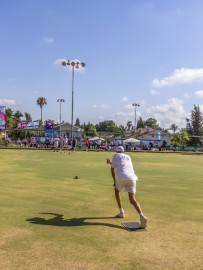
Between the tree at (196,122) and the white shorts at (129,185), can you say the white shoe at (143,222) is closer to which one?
the white shorts at (129,185)

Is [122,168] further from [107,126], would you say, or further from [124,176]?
[107,126]

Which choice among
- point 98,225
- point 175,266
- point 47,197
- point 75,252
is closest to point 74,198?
point 47,197

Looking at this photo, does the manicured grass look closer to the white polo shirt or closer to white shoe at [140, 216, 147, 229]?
white shoe at [140, 216, 147, 229]

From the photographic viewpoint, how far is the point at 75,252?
5.65 meters

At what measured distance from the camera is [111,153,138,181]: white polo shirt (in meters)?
7.65

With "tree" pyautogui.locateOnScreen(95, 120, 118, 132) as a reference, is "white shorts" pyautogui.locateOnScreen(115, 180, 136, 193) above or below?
below

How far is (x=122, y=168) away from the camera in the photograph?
7758mm

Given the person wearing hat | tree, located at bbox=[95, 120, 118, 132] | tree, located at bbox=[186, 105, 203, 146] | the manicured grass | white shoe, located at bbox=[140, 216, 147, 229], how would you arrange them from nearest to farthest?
the manicured grass
white shoe, located at bbox=[140, 216, 147, 229]
the person wearing hat
tree, located at bbox=[186, 105, 203, 146]
tree, located at bbox=[95, 120, 118, 132]

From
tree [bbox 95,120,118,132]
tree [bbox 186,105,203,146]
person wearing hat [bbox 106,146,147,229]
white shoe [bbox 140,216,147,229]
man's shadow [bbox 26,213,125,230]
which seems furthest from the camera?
tree [bbox 95,120,118,132]

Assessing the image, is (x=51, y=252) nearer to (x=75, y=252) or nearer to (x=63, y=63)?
(x=75, y=252)

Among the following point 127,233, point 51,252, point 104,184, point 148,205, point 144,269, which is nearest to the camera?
point 144,269

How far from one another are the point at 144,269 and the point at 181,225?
2.68m

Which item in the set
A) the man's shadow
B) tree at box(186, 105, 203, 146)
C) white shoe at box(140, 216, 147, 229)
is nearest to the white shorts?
white shoe at box(140, 216, 147, 229)

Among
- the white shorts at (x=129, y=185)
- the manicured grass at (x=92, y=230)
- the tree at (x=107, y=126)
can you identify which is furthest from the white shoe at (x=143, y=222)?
the tree at (x=107, y=126)
